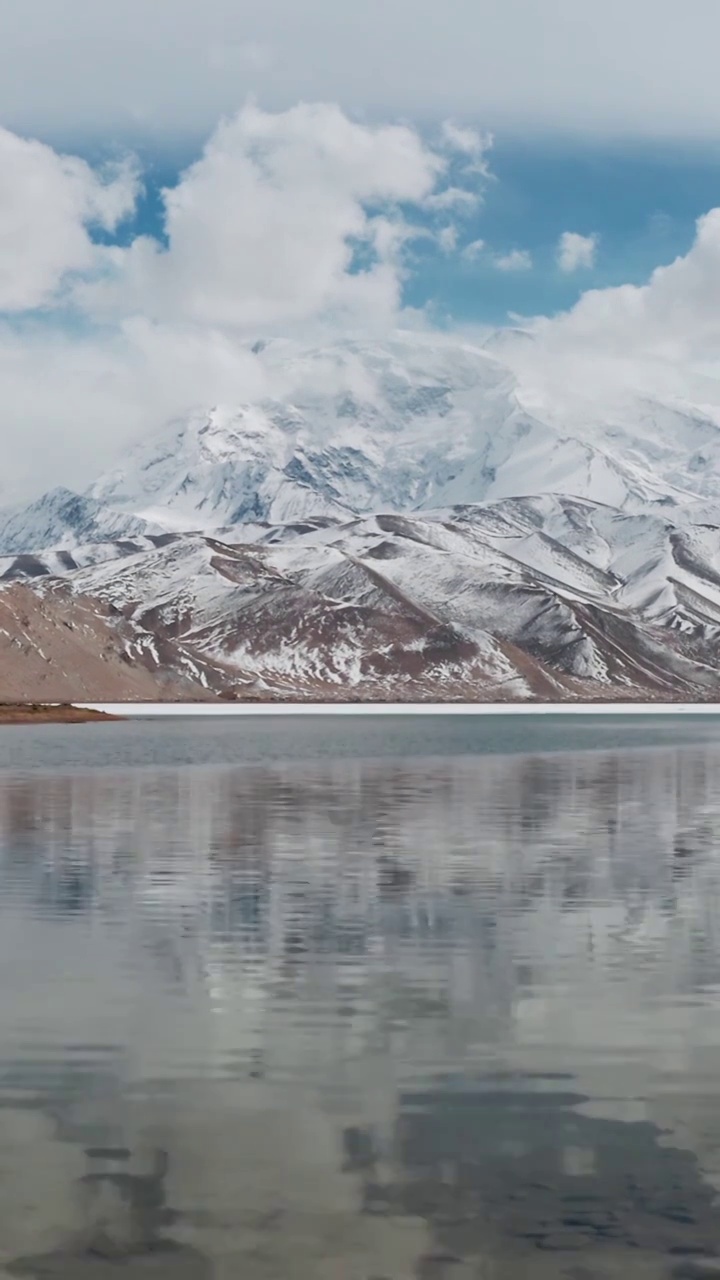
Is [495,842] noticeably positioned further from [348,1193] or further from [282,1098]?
[348,1193]

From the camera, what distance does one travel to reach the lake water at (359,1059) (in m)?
13.5

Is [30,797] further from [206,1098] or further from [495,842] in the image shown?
[206,1098]

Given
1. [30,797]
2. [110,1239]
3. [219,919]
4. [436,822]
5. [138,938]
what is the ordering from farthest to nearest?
[30,797] → [436,822] → [219,919] → [138,938] → [110,1239]

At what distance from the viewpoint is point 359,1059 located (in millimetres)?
19641

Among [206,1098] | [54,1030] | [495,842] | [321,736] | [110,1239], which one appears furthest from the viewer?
[321,736]

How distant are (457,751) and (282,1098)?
11078cm

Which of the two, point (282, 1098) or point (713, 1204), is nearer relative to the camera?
point (713, 1204)

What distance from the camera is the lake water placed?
13477 mm

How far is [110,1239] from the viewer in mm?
13375

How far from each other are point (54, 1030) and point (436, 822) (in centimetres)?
3554

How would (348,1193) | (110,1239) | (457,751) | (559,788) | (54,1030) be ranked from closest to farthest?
(110,1239)
(348,1193)
(54,1030)
(559,788)
(457,751)

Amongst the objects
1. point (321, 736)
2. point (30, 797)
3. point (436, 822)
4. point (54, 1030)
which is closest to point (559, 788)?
point (436, 822)

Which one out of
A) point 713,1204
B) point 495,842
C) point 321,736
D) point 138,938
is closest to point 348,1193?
point 713,1204

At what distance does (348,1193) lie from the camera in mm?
14562
